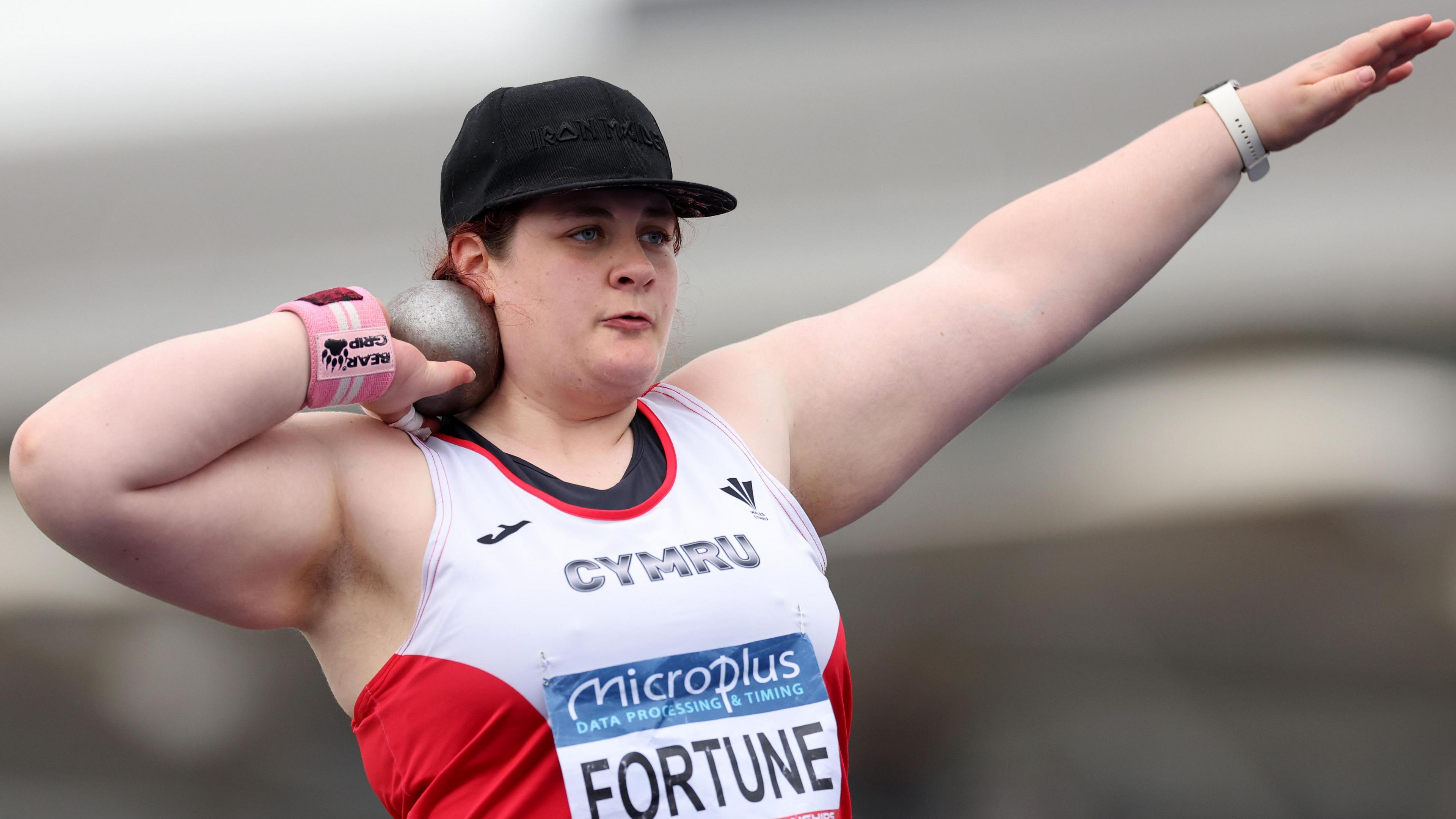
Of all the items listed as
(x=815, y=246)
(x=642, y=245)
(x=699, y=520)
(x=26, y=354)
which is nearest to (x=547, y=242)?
(x=642, y=245)

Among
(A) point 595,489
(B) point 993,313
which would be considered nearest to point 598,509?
(A) point 595,489

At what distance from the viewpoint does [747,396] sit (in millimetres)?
1338

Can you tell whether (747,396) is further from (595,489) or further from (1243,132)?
(1243,132)

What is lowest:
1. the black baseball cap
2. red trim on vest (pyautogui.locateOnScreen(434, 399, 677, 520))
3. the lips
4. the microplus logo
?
the microplus logo

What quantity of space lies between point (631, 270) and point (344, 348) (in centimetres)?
34

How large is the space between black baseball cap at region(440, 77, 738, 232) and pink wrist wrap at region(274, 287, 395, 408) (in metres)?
0.23

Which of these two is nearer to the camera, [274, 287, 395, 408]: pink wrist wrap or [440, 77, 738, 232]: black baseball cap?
[274, 287, 395, 408]: pink wrist wrap

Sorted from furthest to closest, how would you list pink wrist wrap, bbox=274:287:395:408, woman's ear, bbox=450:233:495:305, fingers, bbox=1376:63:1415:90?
1. fingers, bbox=1376:63:1415:90
2. woman's ear, bbox=450:233:495:305
3. pink wrist wrap, bbox=274:287:395:408

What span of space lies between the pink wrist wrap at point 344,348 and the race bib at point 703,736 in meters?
→ 0.36

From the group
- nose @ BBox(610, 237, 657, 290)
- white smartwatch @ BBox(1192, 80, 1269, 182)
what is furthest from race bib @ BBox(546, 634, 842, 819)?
white smartwatch @ BBox(1192, 80, 1269, 182)

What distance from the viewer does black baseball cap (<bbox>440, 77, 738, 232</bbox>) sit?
116cm

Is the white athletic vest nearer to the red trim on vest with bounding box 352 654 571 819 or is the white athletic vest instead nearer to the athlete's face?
the red trim on vest with bounding box 352 654 571 819

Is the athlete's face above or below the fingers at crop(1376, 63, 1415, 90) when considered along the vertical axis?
below

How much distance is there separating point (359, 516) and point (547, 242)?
383 millimetres
